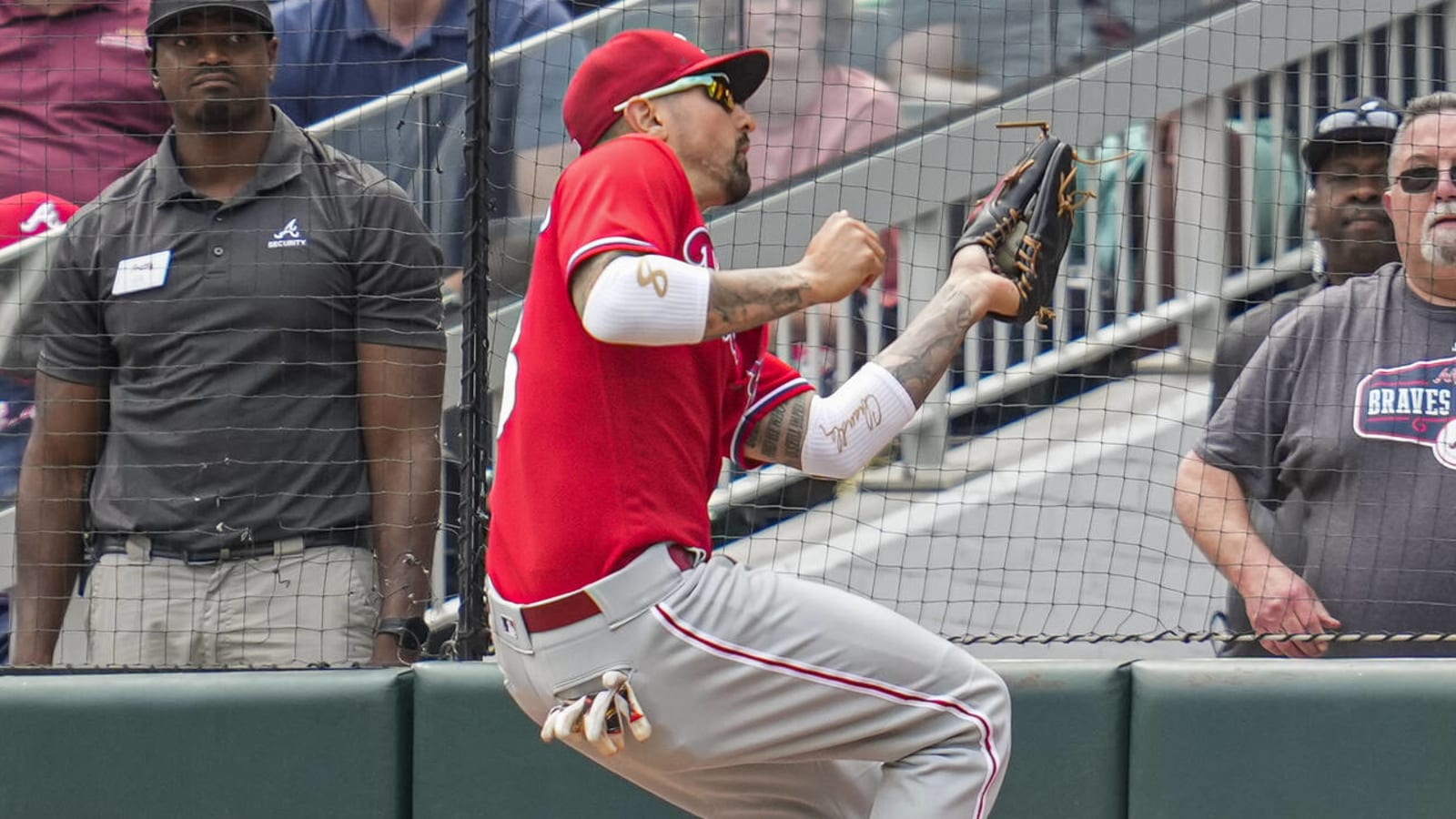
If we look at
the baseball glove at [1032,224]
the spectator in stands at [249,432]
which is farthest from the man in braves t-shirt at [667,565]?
the spectator in stands at [249,432]

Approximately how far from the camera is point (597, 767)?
151 inches

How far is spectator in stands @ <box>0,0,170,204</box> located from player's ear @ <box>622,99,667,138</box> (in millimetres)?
2134

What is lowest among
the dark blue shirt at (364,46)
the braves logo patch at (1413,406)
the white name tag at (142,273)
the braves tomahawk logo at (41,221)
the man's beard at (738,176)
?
the braves logo patch at (1413,406)

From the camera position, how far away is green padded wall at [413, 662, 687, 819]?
3.83 meters

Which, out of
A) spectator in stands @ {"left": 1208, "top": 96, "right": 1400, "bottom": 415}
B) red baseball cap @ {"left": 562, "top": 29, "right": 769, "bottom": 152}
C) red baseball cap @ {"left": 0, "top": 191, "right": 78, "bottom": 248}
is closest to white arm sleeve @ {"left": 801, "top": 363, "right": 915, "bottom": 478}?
red baseball cap @ {"left": 562, "top": 29, "right": 769, "bottom": 152}

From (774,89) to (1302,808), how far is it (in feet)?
7.71

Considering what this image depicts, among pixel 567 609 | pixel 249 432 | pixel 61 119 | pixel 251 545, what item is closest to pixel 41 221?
pixel 61 119

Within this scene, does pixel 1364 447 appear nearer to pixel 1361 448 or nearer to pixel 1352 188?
pixel 1361 448

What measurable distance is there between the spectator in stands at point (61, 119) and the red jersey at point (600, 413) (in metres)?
2.27

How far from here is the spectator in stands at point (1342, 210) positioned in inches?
165

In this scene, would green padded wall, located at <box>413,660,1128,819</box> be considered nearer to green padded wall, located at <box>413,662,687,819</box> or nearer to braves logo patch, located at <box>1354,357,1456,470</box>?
green padded wall, located at <box>413,662,687,819</box>

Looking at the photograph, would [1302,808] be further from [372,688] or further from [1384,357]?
[372,688]

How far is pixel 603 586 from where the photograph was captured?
107 inches

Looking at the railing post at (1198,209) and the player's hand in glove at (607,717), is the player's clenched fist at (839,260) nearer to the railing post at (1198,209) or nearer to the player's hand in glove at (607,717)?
the player's hand in glove at (607,717)
